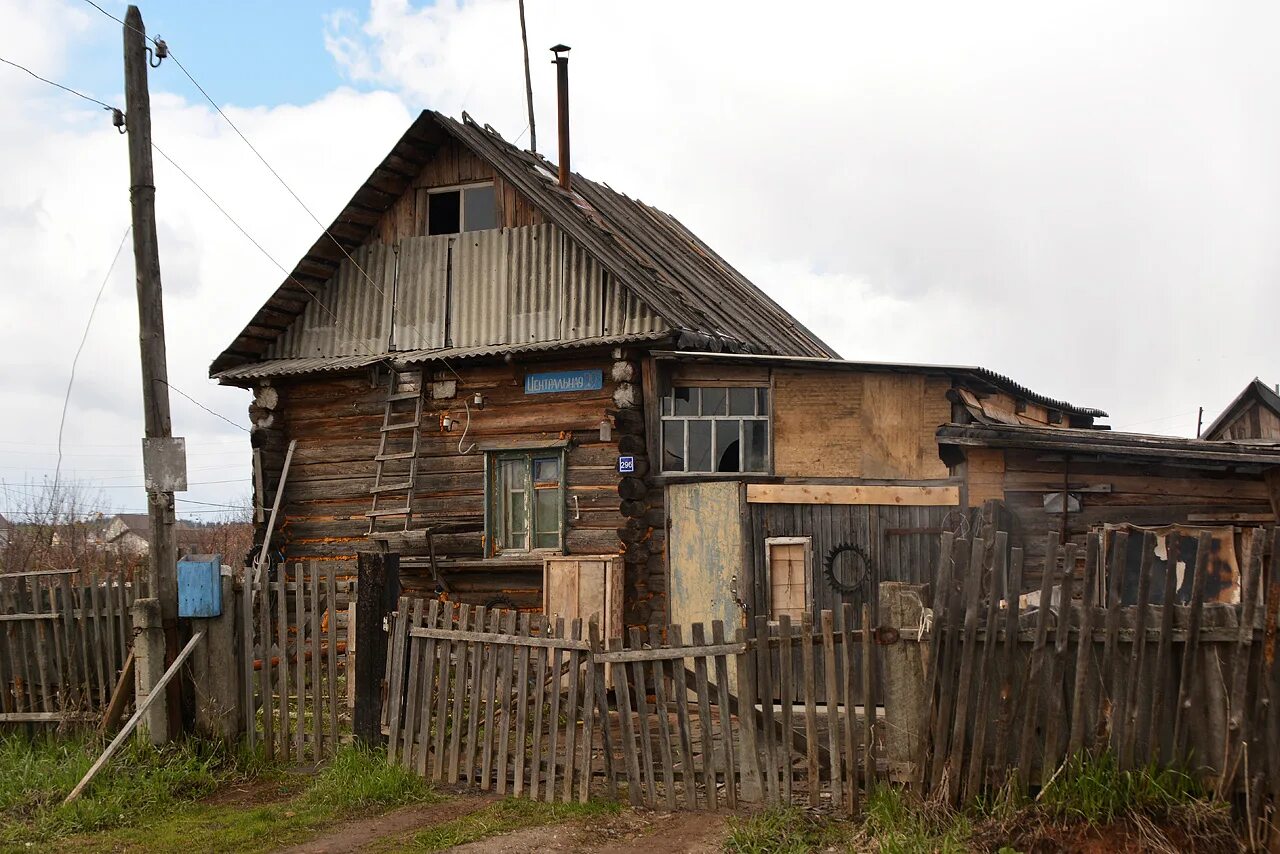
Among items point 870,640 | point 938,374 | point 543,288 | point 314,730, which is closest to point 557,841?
point 870,640

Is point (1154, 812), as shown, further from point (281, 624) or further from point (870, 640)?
point (281, 624)

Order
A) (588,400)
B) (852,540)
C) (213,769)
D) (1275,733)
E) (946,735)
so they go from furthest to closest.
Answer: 1. (588,400)
2. (852,540)
3. (213,769)
4. (946,735)
5. (1275,733)

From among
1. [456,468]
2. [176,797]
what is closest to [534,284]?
[456,468]

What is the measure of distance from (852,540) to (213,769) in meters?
7.16

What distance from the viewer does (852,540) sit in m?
13.4

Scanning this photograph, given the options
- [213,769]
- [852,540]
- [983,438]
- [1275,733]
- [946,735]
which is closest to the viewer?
[1275,733]

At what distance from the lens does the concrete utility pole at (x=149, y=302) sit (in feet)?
33.5

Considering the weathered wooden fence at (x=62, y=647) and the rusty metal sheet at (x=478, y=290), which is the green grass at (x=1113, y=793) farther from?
the rusty metal sheet at (x=478, y=290)

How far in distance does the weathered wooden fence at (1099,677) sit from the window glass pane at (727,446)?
7.08 m

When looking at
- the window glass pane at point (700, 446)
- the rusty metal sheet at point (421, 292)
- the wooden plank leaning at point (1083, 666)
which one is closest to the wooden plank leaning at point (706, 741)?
the wooden plank leaning at point (1083, 666)

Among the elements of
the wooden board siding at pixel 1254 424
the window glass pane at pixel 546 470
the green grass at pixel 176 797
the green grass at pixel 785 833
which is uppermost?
the wooden board siding at pixel 1254 424

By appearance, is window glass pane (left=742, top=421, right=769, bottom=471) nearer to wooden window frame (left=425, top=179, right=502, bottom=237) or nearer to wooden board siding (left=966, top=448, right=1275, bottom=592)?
wooden board siding (left=966, top=448, right=1275, bottom=592)

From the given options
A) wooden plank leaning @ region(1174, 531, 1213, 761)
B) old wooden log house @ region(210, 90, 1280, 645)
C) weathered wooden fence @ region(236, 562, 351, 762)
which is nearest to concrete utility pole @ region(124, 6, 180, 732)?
weathered wooden fence @ region(236, 562, 351, 762)

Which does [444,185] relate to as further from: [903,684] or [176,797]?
[903,684]
